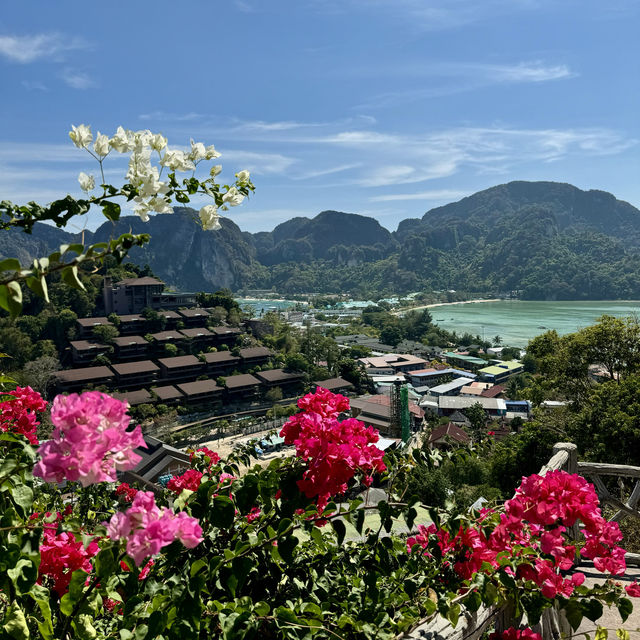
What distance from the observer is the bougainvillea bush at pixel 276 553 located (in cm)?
60

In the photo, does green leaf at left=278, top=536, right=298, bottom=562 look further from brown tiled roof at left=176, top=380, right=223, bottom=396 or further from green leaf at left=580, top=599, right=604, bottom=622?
brown tiled roof at left=176, top=380, right=223, bottom=396

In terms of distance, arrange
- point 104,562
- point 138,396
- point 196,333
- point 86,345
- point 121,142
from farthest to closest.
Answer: point 196,333
point 86,345
point 138,396
point 121,142
point 104,562

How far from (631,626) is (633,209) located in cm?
18418

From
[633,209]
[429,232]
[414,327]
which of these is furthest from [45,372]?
[633,209]

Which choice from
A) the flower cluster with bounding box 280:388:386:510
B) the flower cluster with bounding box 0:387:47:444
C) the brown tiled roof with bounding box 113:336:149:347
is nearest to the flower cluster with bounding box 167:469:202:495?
the flower cluster with bounding box 0:387:47:444

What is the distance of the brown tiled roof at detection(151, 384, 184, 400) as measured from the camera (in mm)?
21061

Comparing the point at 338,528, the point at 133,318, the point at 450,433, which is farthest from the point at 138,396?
the point at 338,528

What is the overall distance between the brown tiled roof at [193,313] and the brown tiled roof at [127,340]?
422 centimetres

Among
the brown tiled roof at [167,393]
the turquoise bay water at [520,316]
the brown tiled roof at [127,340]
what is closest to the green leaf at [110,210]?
the brown tiled roof at [167,393]

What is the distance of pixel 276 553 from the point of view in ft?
3.05

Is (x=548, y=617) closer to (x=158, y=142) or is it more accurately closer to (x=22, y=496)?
(x=22, y=496)

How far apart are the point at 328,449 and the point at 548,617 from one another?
0.95 metres

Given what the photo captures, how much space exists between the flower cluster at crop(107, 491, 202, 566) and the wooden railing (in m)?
0.58

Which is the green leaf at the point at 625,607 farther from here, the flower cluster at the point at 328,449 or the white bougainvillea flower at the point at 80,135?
the white bougainvillea flower at the point at 80,135
